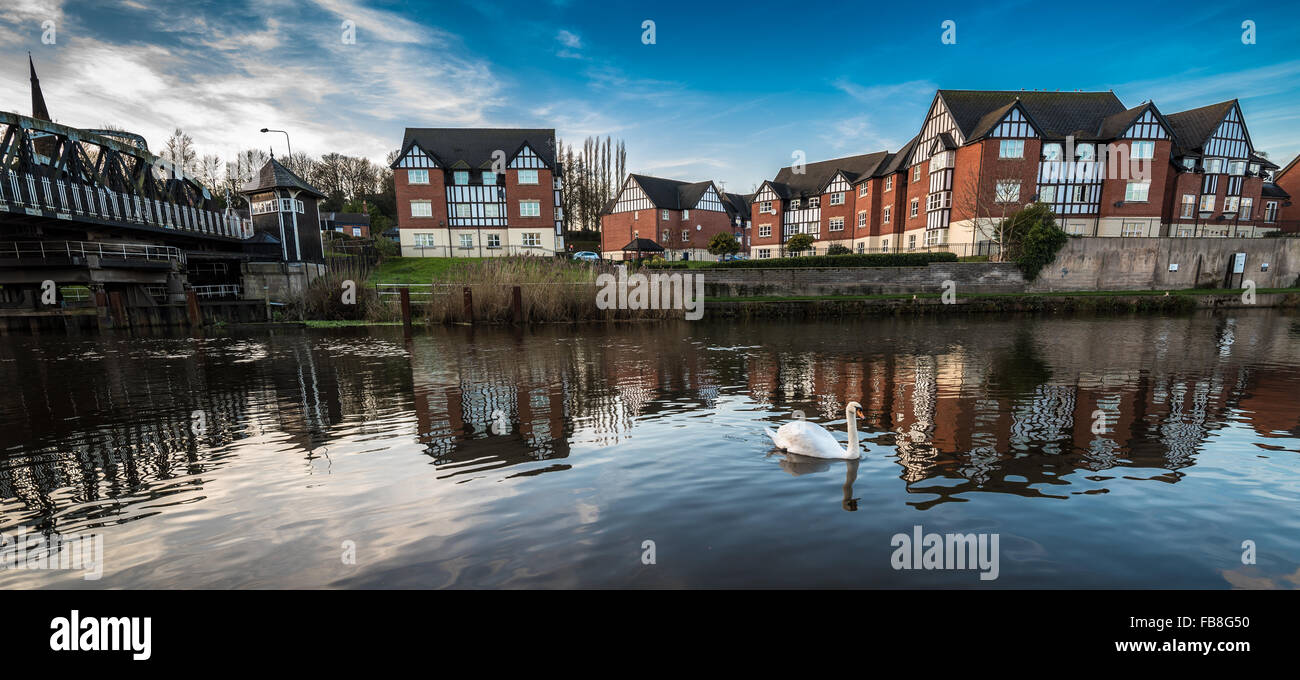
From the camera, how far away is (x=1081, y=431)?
26.8ft

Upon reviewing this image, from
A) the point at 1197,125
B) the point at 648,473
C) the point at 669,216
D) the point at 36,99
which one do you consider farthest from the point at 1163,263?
the point at 36,99

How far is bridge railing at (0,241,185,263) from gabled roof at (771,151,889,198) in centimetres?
5587

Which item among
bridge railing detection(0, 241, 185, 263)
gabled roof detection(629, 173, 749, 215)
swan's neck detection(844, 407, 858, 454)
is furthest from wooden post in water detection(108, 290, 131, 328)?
gabled roof detection(629, 173, 749, 215)

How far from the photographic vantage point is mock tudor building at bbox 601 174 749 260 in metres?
62.1

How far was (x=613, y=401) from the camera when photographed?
10758 mm

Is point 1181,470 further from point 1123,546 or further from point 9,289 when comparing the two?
point 9,289

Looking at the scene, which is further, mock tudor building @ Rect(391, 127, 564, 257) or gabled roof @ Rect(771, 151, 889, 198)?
gabled roof @ Rect(771, 151, 889, 198)

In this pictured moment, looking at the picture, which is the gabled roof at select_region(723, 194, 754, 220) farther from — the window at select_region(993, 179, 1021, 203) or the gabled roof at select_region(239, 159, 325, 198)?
the gabled roof at select_region(239, 159, 325, 198)

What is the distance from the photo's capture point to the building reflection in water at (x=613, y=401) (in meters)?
6.87

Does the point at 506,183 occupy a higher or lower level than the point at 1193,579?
higher

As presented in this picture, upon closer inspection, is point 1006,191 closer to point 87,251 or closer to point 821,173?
point 821,173

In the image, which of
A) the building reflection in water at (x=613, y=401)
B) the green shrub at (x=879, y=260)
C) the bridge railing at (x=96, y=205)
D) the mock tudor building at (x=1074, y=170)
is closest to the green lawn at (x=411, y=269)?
the bridge railing at (x=96, y=205)
